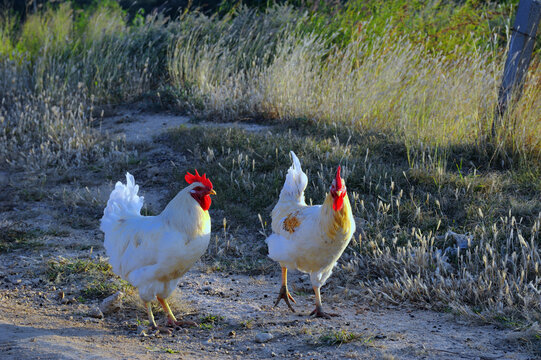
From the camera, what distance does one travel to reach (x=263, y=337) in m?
4.14

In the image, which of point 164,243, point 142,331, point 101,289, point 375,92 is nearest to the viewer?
point 164,243

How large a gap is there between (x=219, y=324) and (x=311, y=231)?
1.00m

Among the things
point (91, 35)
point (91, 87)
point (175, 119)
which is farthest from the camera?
point (91, 35)

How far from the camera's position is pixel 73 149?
27.0 feet

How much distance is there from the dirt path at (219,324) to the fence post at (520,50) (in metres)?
3.37

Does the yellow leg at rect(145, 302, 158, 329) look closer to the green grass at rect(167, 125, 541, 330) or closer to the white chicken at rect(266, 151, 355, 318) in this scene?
the white chicken at rect(266, 151, 355, 318)

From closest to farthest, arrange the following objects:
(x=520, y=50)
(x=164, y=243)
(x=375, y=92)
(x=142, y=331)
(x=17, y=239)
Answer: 1. (x=164, y=243)
2. (x=142, y=331)
3. (x=17, y=239)
4. (x=520, y=50)
5. (x=375, y=92)

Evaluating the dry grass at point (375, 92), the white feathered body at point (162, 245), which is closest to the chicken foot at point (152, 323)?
the white feathered body at point (162, 245)

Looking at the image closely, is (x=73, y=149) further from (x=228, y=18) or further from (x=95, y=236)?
(x=228, y=18)

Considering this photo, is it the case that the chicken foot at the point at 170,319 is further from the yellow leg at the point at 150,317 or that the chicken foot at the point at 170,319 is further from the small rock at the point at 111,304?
the small rock at the point at 111,304

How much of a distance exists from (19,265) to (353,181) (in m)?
3.62

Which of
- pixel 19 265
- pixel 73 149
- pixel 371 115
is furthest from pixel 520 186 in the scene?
pixel 73 149

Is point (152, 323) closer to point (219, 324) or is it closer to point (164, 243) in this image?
point (219, 324)

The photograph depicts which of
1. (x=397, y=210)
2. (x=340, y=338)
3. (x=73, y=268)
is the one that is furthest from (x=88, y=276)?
(x=397, y=210)
